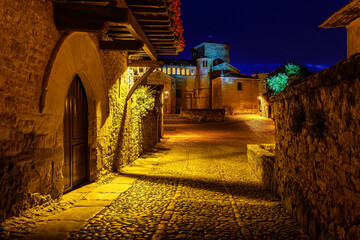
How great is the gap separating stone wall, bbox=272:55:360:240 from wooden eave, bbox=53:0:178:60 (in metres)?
2.74

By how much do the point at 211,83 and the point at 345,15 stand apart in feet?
117

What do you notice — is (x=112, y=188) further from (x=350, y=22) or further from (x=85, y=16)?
(x=350, y=22)

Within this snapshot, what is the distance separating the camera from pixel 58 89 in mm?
3750

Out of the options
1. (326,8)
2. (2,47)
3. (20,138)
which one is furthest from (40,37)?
(326,8)

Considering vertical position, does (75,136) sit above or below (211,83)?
below

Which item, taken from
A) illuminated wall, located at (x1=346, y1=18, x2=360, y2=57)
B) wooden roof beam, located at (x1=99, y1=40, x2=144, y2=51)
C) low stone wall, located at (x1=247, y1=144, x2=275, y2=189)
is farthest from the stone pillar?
wooden roof beam, located at (x1=99, y1=40, x2=144, y2=51)

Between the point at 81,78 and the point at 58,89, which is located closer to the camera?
the point at 58,89

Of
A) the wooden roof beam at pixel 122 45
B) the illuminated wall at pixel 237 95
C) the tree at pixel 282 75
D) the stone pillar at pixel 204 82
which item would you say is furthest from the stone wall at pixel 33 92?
the stone pillar at pixel 204 82

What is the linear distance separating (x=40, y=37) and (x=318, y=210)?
13.0 ft

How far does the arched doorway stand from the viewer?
456 cm

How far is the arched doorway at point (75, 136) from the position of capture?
4562mm

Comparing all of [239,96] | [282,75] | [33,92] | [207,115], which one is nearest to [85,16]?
[33,92]

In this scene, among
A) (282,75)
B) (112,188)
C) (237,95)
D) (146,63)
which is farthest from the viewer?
(237,95)

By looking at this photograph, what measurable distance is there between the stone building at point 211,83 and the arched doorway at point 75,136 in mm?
33276
